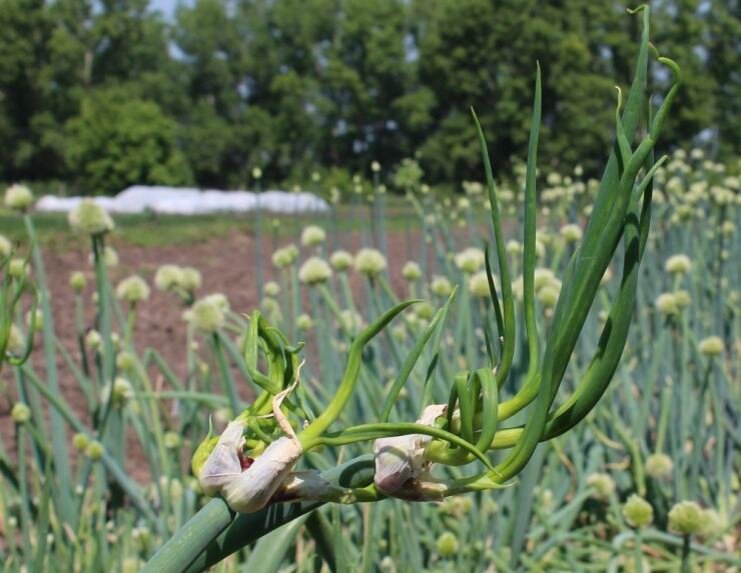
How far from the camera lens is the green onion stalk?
0.32 meters

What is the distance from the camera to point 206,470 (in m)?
0.32

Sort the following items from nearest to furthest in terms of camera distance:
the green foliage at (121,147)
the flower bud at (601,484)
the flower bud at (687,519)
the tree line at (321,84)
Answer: the flower bud at (687,519) → the flower bud at (601,484) → the tree line at (321,84) → the green foliage at (121,147)

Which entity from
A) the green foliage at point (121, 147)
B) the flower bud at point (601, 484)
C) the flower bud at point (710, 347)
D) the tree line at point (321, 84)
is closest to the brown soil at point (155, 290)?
the flower bud at point (601, 484)

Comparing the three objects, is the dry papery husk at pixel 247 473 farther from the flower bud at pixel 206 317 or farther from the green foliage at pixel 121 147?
the green foliage at pixel 121 147

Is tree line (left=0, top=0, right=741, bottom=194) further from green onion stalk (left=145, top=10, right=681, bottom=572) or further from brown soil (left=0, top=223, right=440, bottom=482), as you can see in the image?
green onion stalk (left=145, top=10, right=681, bottom=572)

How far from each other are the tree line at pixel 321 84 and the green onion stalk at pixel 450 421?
67.6 feet

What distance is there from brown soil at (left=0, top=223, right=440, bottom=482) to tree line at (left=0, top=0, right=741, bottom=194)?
1530 centimetres

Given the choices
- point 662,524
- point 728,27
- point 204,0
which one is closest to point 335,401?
point 662,524

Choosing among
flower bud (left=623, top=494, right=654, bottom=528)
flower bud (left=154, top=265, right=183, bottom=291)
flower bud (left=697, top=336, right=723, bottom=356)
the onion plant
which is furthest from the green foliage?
flower bud (left=623, top=494, right=654, bottom=528)

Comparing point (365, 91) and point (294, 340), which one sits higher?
point (365, 91)

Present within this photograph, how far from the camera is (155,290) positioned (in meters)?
4.59

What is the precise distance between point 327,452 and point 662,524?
48cm

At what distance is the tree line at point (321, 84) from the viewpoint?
78.7 ft

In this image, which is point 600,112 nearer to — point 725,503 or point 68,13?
point 68,13
